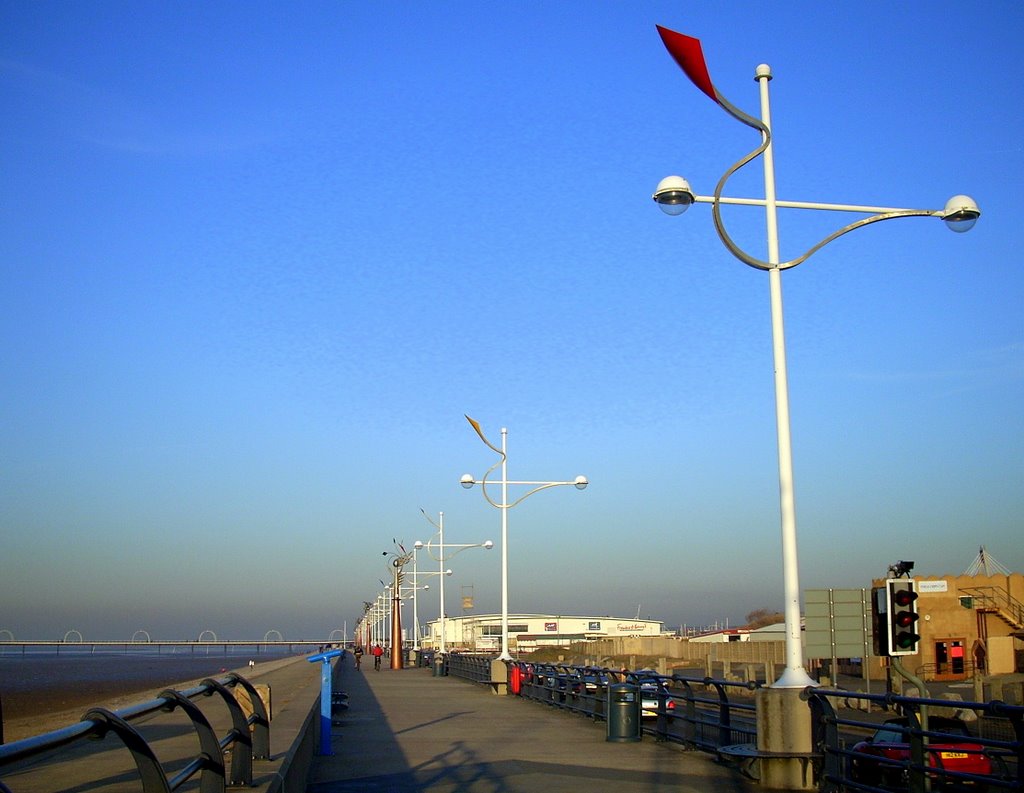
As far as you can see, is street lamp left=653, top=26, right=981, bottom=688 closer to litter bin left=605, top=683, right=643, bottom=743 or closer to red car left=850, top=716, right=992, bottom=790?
red car left=850, top=716, right=992, bottom=790

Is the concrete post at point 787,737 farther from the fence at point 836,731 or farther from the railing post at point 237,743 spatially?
the railing post at point 237,743

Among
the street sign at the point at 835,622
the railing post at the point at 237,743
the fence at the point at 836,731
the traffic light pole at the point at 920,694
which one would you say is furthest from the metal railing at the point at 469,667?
the railing post at the point at 237,743

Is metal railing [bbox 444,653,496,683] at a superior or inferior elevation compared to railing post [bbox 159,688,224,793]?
inferior

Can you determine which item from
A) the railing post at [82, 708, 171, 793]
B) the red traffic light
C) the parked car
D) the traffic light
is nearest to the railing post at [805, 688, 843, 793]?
the traffic light

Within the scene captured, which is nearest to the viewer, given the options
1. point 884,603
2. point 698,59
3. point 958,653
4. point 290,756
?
point 290,756

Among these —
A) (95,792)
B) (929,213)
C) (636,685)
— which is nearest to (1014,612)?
(636,685)

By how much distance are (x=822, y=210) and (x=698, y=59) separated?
9.91ft

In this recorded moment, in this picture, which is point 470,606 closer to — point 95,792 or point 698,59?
point 698,59

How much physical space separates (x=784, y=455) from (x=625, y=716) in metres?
7.40

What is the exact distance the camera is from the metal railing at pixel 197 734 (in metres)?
4.50

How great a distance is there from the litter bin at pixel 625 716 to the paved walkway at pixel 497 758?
0.31 m

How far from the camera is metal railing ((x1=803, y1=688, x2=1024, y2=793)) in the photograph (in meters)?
9.22

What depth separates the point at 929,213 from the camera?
49.1ft

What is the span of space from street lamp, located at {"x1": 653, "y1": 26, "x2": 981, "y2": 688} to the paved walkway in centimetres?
220
